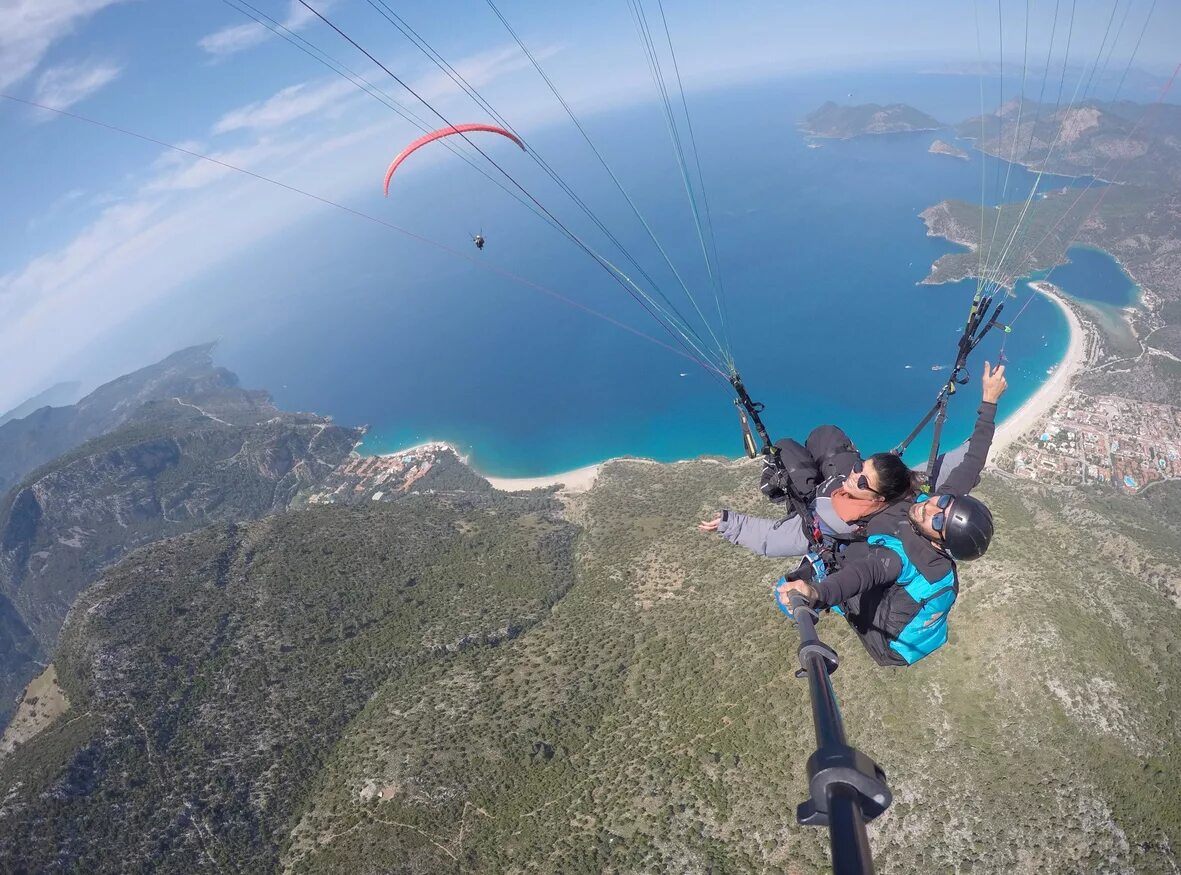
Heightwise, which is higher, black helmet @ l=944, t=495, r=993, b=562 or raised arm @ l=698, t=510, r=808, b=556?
black helmet @ l=944, t=495, r=993, b=562

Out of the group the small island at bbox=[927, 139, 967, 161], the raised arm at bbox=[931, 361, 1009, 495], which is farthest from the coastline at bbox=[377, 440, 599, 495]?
the small island at bbox=[927, 139, 967, 161]

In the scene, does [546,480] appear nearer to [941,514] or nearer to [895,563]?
[895,563]

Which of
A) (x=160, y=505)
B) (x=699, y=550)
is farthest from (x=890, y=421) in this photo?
(x=160, y=505)

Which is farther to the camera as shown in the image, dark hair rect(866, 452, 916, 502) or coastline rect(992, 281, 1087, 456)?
coastline rect(992, 281, 1087, 456)

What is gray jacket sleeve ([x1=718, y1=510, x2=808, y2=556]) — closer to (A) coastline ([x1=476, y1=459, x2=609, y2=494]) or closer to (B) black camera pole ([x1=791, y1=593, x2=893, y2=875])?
(B) black camera pole ([x1=791, y1=593, x2=893, y2=875])

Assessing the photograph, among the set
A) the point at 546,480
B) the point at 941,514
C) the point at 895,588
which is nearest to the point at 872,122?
the point at 546,480
